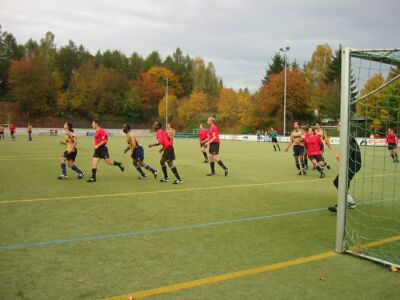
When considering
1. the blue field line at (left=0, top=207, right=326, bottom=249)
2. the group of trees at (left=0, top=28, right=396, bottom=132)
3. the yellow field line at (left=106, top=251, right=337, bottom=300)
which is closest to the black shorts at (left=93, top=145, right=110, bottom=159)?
the blue field line at (left=0, top=207, right=326, bottom=249)

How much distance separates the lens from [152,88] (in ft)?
315

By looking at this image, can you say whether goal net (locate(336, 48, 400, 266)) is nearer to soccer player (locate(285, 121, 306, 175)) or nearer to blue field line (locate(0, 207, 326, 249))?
blue field line (locate(0, 207, 326, 249))

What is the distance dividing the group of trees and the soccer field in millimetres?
50249

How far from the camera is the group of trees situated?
62.7 m

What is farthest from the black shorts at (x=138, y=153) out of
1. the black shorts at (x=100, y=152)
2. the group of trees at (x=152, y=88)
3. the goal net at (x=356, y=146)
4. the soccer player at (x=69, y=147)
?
the group of trees at (x=152, y=88)

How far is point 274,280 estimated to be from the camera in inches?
170

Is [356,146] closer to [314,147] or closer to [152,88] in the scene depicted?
[314,147]

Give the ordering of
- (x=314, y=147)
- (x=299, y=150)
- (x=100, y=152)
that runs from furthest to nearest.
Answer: (x=299, y=150) < (x=314, y=147) < (x=100, y=152)

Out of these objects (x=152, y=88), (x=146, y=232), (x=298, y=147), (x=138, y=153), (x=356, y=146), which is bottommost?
(x=146, y=232)

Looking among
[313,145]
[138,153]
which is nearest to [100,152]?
[138,153]

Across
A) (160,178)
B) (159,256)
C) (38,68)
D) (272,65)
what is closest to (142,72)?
(38,68)

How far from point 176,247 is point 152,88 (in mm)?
92696

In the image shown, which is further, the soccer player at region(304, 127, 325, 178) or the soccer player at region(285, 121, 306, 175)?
the soccer player at region(285, 121, 306, 175)

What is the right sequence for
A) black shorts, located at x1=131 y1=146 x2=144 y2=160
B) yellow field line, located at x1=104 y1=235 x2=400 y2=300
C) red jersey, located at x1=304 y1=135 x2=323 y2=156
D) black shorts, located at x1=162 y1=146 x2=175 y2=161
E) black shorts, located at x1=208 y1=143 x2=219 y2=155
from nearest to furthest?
1. yellow field line, located at x1=104 y1=235 x2=400 y2=300
2. black shorts, located at x1=162 y1=146 x2=175 y2=161
3. black shorts, located at x1=131 y1=146 x2=144 y2=160
4. red jersey, located at x1=304 y1=135 x2=323 y2=156
5. black shorts, located at x1=208 y1=143 x2=219 y2=155
